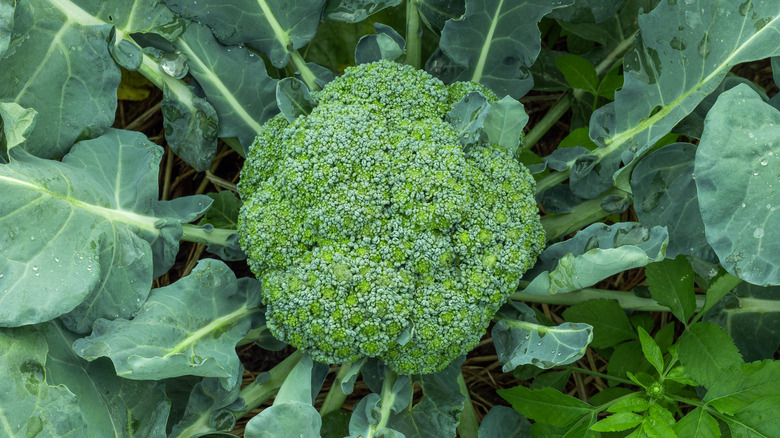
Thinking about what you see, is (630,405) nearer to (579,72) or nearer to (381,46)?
(579,72)

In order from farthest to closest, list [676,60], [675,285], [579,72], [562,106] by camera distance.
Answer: [562,106] → [579,72] → [675,285] → [676,60]

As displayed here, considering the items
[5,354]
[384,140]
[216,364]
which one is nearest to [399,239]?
[384,140]

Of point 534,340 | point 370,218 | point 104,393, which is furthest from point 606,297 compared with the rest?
point 104,393

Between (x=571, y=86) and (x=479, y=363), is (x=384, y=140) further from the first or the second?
(x=479, y=363)

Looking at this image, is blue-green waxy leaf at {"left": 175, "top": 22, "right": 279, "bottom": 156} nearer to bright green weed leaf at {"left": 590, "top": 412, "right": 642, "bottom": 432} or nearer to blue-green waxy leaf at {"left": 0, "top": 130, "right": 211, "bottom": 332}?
blue-green waxy leaf at {"left": 0, "top": 130, "right": 211, "bottom": 332}

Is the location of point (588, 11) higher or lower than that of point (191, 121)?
higher

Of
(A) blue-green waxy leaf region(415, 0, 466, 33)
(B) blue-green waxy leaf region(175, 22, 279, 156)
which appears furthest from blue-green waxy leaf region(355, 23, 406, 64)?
(B) blue-green waxy leaf region(175, 22, 279, 156)
